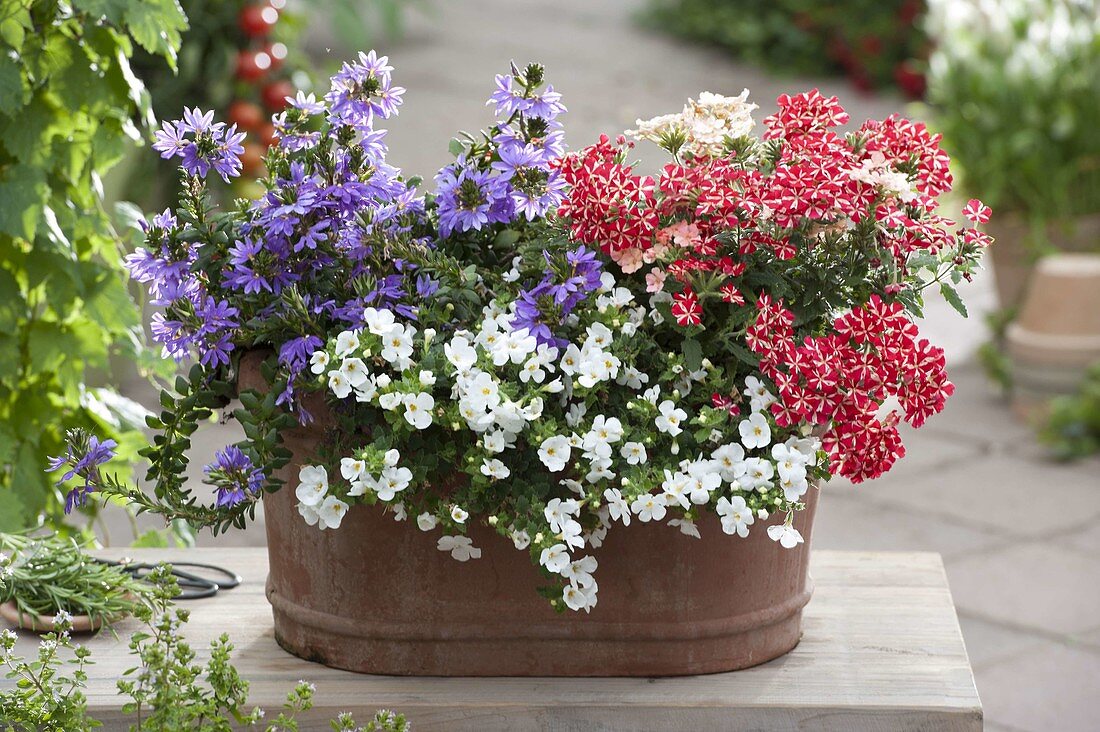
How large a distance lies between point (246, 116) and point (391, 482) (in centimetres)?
319

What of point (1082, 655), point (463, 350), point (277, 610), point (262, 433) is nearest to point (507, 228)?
point (463, 350)

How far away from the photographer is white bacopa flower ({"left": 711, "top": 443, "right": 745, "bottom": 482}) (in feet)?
4.16

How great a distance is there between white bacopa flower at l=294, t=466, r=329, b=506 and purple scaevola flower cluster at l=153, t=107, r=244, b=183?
0.31 m

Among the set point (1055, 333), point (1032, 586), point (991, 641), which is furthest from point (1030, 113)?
point (991, 641)

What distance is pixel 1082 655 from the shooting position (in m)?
2.58

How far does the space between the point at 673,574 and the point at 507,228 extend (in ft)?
1.29

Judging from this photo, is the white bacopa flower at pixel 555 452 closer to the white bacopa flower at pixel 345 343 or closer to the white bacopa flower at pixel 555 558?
the white bacopa flower at pixel 555 558

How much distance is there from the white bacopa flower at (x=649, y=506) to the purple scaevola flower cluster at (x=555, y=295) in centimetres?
17

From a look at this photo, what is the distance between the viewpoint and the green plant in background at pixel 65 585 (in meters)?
1.54

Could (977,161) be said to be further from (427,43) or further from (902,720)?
(427,43)

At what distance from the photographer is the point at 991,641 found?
2645 mm

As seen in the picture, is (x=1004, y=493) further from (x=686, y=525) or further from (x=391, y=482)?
(x=391, y=482)

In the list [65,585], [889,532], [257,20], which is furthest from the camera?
[257,20]

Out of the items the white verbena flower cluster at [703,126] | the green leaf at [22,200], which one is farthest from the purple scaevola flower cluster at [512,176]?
the green leaf at [22,200]
